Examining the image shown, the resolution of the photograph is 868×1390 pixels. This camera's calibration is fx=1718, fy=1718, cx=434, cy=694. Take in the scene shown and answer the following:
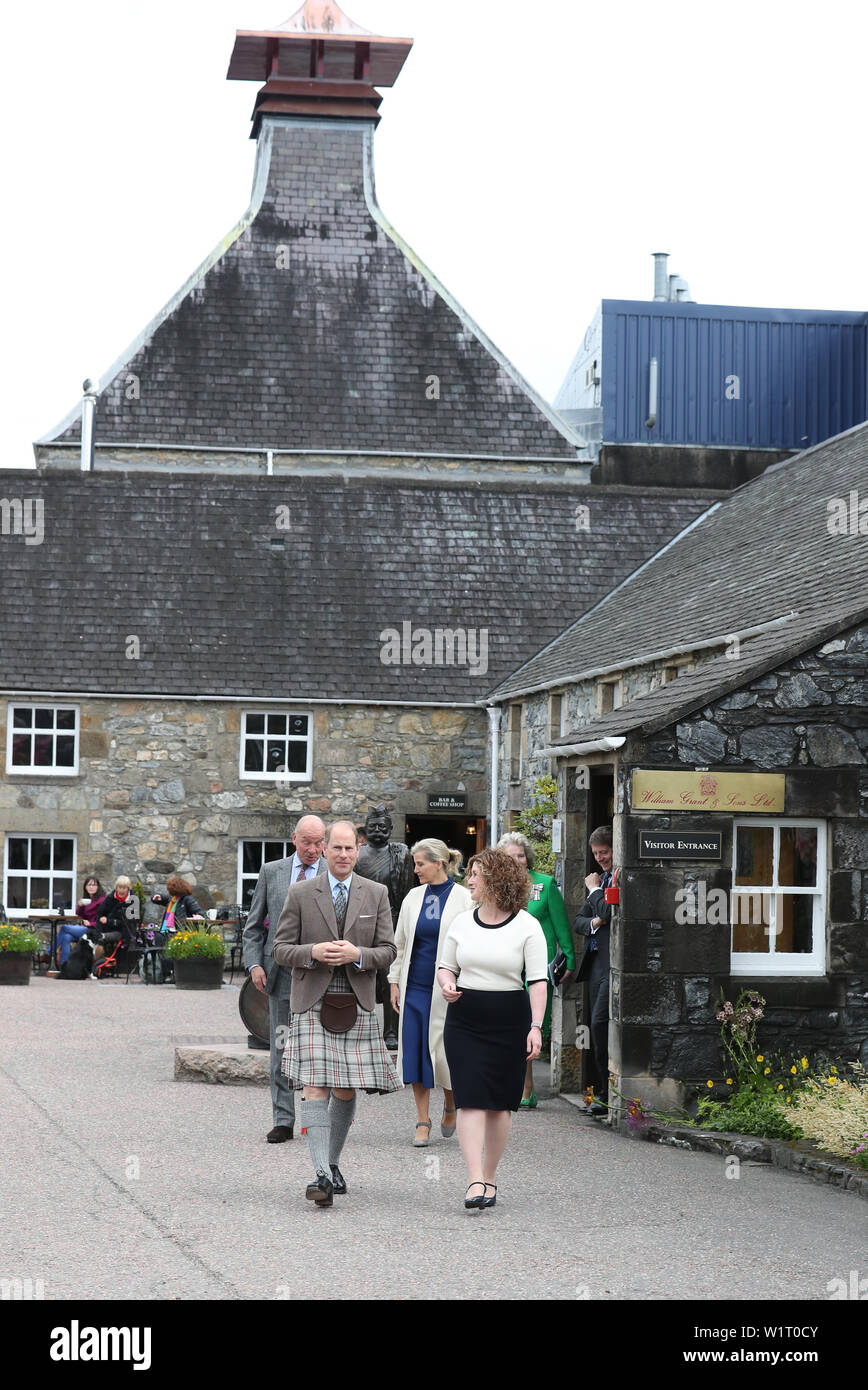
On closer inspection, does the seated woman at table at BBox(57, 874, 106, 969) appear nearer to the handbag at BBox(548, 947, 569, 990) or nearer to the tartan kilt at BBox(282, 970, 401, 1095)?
the handbag at BBox(548, 947, 569, 990)

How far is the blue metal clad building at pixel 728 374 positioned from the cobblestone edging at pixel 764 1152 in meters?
23.6

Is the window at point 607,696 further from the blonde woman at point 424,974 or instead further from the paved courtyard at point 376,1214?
the blonde woman at point 424,974

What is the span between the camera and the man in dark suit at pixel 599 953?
1108 cm

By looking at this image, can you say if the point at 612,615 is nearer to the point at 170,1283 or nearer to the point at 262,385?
the point at 262,385

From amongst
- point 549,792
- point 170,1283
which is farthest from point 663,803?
point 549,792

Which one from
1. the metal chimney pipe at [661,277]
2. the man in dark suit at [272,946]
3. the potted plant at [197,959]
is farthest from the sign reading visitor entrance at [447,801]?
the metal chimney pipe at [661,277]

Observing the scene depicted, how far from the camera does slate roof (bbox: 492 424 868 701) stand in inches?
567

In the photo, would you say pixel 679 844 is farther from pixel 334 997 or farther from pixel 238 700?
pixel 238 700

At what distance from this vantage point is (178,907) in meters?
21.5

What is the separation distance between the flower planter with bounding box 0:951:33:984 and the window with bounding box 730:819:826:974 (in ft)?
36.9

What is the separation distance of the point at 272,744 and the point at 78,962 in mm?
3977

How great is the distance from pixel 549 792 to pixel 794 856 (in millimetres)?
7186

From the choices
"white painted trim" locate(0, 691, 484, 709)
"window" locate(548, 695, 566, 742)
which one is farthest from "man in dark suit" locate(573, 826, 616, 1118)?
"white painted trim" locate(0, 691, 484, 709)

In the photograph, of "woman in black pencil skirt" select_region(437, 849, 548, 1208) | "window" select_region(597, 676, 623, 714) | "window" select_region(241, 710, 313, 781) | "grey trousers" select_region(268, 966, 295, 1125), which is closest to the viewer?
"woman in black pencil skirt" select_region(437, 849, 548, 1208)
